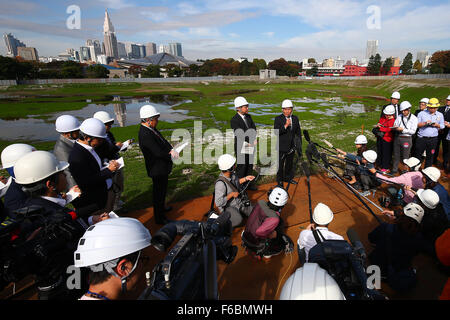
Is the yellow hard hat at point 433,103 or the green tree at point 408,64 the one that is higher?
the green tree at point 408,64

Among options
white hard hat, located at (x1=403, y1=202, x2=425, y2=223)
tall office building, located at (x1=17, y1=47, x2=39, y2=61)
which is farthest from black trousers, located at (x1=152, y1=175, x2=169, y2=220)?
tall office building, located at (x1=17, y1=47, x2=39, y2=61)

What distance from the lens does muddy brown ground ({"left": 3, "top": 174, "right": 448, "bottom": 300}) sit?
3303 mm

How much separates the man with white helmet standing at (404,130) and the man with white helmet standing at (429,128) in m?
0.47

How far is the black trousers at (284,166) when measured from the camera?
6.42 m

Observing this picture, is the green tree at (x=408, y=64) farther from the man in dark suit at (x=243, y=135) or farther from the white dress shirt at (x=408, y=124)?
the man in dark suit at (x=243, y=135)

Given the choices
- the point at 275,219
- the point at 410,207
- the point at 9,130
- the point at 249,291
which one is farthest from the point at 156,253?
the point at 9,130

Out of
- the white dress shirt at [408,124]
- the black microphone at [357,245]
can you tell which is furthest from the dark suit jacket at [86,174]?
the white dress shirt at [408,124]

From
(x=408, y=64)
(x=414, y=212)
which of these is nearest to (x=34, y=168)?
(x=414, y=212)

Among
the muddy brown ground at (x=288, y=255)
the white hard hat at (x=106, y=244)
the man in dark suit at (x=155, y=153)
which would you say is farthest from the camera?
the man in dark suit at (x=155, y=153)

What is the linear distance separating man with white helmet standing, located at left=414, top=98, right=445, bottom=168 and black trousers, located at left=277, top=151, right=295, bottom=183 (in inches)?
157

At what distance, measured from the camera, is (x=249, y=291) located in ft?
10.9
